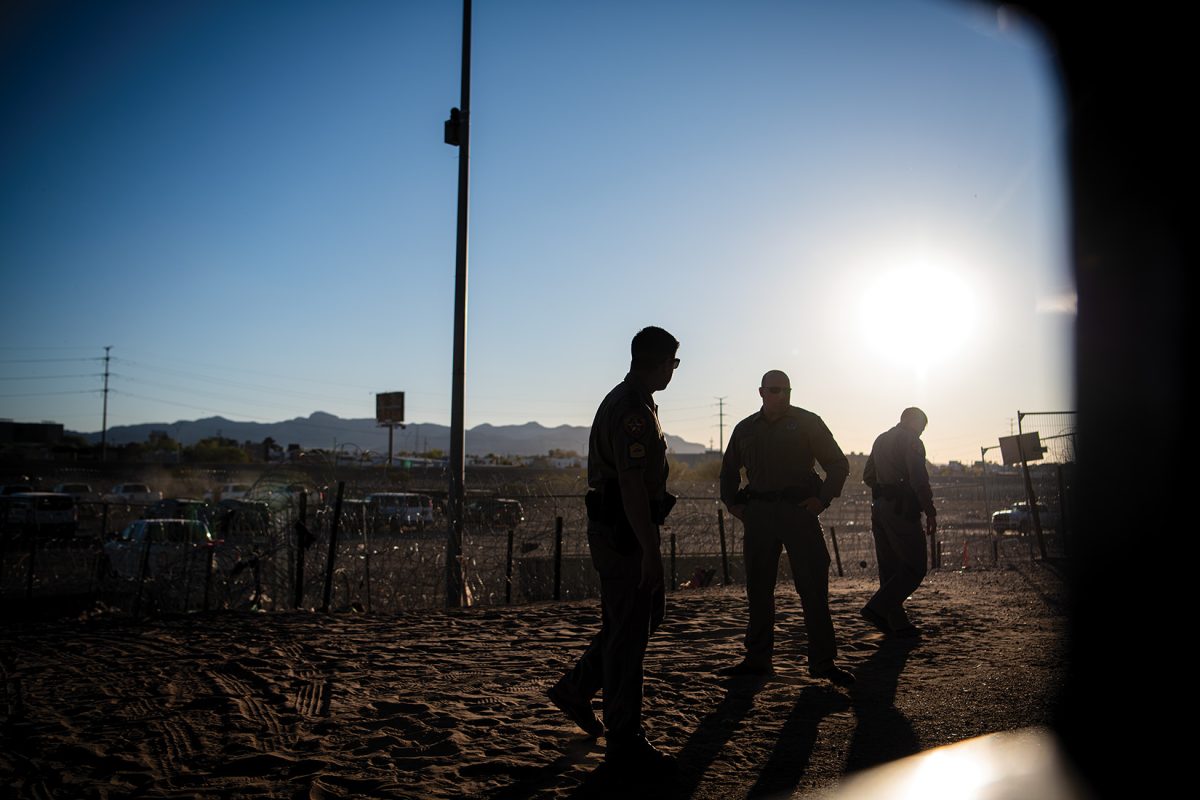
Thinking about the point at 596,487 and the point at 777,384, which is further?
the point at 777,384

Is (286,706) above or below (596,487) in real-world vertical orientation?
below

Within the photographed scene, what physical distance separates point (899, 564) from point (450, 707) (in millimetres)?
3657

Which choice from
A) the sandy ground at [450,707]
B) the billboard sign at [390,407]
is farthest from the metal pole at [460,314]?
the billboard sign at [390,407]

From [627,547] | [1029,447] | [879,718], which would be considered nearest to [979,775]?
[879,718]

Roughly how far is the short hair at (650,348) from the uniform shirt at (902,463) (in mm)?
3420

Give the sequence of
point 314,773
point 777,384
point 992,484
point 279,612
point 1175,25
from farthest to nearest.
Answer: point 992,484 < point 279,612 < point 777,384 < point 314,773 < point 1175,25

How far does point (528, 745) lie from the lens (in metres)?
3.83

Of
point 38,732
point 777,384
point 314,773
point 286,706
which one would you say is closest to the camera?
point 314,773

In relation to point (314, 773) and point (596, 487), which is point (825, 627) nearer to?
point (596, 487)

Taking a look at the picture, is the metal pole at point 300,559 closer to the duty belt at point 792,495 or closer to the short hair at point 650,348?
the duty belt at point 792,495

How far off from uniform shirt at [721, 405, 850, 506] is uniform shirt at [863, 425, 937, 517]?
1.60 meters

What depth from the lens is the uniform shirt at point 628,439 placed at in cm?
356

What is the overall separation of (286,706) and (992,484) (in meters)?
17.0

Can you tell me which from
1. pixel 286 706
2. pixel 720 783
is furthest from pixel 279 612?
pixel 720 783
